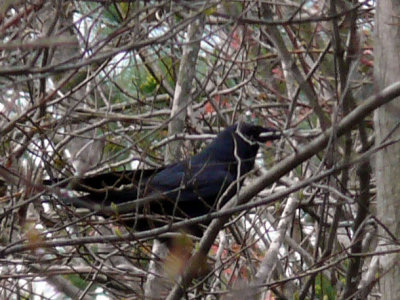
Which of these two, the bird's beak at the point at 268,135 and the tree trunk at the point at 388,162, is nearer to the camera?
the tree trunk at the point at 388,162

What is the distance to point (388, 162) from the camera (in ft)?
13.8

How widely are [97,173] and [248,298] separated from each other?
191cm

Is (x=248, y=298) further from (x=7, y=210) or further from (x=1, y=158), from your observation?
(x=1, y=158)

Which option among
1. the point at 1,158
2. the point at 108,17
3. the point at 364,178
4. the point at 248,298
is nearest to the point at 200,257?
the point at 248,298

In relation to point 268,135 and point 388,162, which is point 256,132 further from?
point 388,162

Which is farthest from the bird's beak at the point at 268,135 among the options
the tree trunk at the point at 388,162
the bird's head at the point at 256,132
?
the tree trunk at the point at 388,162

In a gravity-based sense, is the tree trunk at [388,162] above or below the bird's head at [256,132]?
below

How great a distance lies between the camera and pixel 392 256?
Answer: 164 inches

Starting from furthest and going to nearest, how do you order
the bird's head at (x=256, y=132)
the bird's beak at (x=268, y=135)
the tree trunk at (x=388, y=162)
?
the bird's head at (x=256, y=132) → the bird's beak at (x=268, y=135) → the tree trunk at (x=388, y=162)

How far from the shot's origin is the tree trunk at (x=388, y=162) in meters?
4.10

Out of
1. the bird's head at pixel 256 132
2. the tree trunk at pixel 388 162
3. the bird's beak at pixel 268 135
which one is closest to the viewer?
the tree trunk at pixel 388 162

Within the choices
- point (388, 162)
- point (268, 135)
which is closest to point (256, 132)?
point (268, 135)

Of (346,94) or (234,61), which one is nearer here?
(346,94)

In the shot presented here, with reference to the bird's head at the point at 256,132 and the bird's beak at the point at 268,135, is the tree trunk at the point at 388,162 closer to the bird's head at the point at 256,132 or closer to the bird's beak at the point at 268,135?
the bird's beak at the point at 268,135
